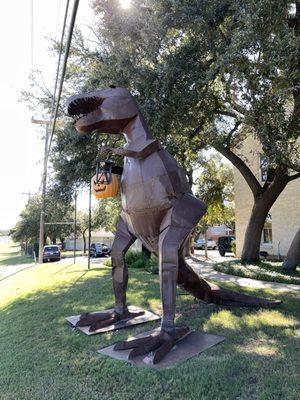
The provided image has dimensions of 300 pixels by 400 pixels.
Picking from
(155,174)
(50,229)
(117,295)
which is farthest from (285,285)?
(50,229)

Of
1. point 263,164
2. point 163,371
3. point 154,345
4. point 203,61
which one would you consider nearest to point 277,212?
point 263,164

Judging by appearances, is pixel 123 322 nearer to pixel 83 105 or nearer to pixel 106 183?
pixel 106 183

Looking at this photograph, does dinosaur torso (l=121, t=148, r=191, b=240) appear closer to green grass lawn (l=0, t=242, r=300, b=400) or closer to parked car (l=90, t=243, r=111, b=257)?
green grass lawn (l=0, t=242, r=300, b=400)

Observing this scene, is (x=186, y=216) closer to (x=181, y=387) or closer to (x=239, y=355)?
(x=239, y=355)

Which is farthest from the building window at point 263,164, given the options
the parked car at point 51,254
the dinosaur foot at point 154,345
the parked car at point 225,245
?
the parked car at point 51,254

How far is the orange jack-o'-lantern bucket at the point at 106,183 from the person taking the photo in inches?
229

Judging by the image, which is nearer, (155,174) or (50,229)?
(155,174)

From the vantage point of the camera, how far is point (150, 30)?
9.17m

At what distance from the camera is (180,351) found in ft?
16.0

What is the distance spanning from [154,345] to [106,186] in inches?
93.5

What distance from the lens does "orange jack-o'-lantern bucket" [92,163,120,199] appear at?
5.80 metres

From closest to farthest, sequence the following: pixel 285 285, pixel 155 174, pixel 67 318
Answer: pixel 155 174, pixel 67 318, pixel 285 285

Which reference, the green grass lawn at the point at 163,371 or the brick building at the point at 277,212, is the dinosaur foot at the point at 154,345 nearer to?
the green grass lawn at the point at 163,371

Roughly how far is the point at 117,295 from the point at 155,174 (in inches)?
83.7
